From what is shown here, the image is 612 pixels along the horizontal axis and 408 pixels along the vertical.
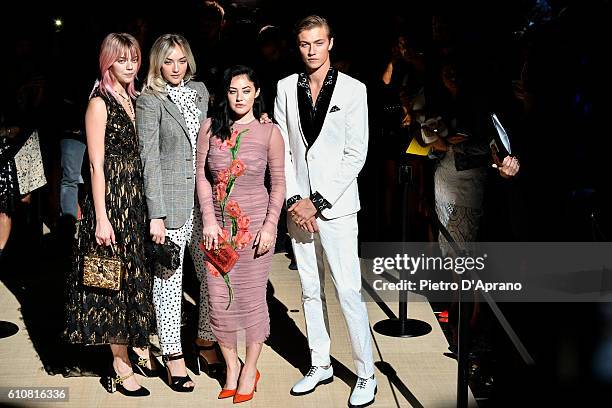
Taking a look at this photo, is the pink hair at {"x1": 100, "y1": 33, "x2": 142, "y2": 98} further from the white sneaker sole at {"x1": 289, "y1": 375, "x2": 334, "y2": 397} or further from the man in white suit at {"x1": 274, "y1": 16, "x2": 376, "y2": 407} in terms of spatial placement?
the white sneaker sole at {"x1": 289, "y1": 375, "x2": 334, "y2": 397}

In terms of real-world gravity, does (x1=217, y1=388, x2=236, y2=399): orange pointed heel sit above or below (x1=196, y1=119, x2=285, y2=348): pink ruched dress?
below

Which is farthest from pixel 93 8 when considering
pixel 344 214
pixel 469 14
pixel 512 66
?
pixel 344 214

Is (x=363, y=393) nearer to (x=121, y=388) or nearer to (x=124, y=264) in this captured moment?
(x=121, y=388)

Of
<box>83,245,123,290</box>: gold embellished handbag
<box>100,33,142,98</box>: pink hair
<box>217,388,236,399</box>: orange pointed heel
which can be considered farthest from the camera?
<box>217,388,236,399</box>: orange pointed heel

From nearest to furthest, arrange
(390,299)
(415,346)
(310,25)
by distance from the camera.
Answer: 1. (310,25)
2. (415,346)
3. (390,299)

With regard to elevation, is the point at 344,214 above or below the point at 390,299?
above

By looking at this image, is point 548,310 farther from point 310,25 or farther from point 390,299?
point 310,25

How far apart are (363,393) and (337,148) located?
1172mm

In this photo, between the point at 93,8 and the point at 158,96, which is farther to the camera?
the point at 93,8

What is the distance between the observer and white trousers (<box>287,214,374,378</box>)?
4.51m

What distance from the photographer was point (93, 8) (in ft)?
26.3

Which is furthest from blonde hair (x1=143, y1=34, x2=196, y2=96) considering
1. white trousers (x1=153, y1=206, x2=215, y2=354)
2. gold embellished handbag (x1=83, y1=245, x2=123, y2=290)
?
gold embellished handbag (x1=83, y1=245, x2=123, y2=290)

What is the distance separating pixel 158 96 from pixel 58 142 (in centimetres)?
309

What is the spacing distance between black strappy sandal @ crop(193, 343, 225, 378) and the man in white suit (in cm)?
71
